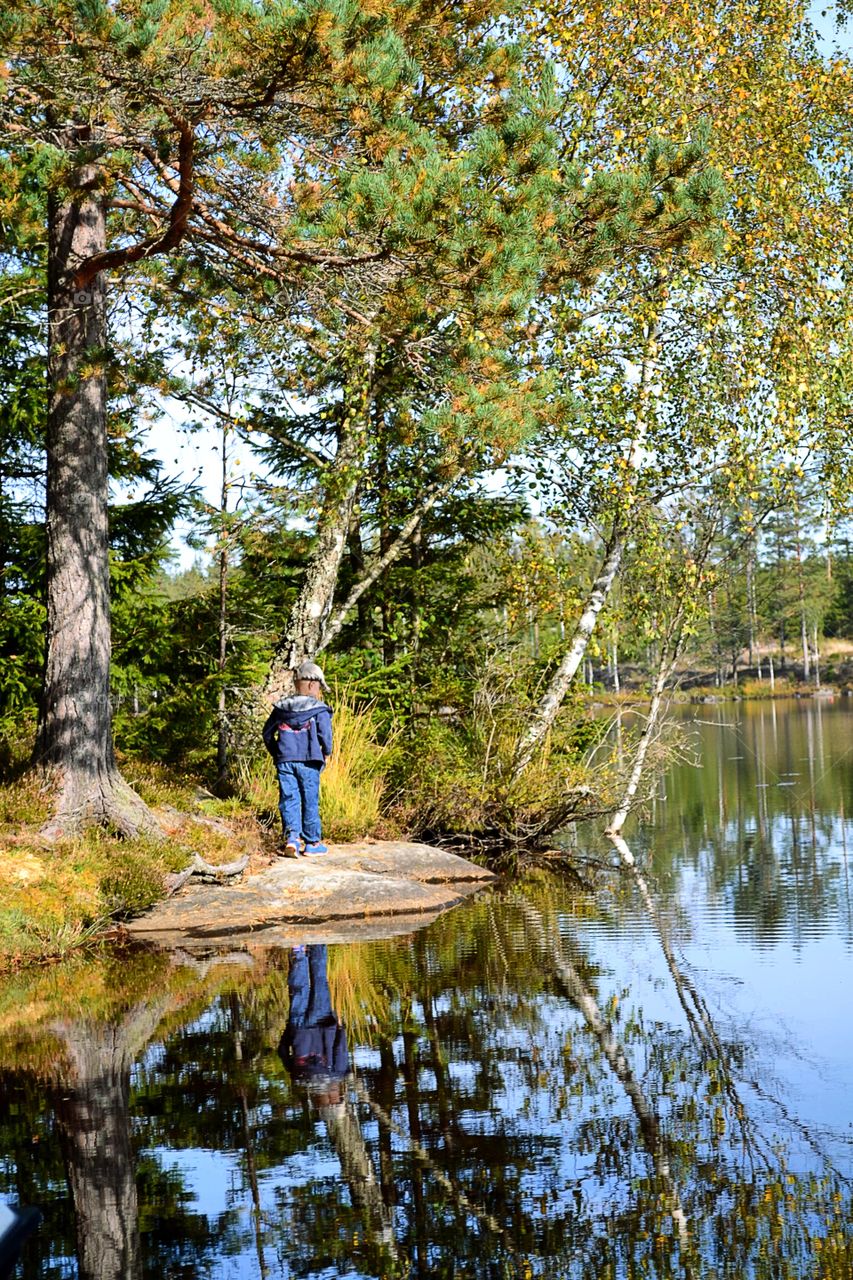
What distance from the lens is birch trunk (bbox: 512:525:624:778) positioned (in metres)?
16.8

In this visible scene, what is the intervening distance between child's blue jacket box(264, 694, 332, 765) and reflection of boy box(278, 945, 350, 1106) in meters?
3.77

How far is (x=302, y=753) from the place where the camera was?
13172 millimetres

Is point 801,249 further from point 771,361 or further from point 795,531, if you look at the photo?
point 795,531

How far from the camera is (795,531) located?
10606 cm

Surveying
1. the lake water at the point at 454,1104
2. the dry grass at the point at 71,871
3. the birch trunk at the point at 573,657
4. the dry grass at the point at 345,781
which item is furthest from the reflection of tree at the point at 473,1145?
the birch trunk at the point at 573,657

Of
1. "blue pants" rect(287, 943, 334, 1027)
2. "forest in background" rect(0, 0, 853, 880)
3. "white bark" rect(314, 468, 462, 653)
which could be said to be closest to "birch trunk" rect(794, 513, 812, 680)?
"forest in background" rect(0, 0, 853, 880)

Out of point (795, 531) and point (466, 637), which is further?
point (795, 531)

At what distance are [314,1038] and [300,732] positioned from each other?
596cm

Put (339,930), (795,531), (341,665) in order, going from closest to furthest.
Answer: (339,930)
(341,665)
(795,531)

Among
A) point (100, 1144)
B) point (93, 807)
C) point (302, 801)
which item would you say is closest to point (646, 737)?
point (302, 801)

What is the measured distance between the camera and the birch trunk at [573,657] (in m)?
16.8

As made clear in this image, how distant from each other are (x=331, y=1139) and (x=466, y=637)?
12.5 m

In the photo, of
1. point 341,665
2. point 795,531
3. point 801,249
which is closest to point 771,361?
point 801,249

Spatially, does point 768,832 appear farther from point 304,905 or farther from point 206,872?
point 206,872
